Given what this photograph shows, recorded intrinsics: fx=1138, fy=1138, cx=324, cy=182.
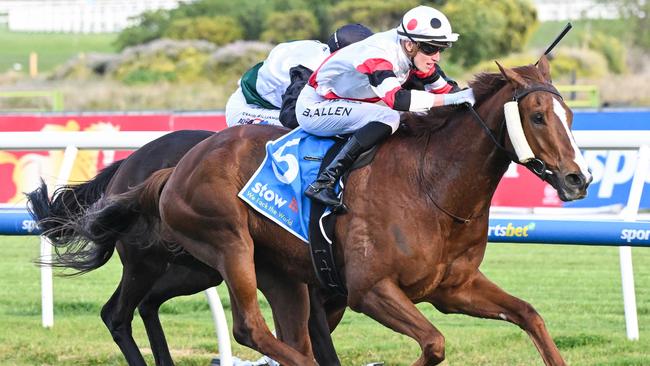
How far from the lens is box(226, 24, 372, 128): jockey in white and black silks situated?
6.00 metres

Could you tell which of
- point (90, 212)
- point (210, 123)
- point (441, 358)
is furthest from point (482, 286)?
point (210, 123)

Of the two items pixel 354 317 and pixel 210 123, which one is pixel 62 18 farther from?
pixel 354 317

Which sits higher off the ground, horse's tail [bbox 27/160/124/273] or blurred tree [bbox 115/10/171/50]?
horse's tail [bbox 27/160/124/273]

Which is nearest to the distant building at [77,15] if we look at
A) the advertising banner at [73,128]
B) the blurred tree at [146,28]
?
the blurred tree at [146,28]

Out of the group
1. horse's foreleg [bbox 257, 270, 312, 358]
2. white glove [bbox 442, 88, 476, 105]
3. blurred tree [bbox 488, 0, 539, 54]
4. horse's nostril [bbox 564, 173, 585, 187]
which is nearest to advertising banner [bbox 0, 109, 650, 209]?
horse's foreleg [bbox 257, 270, 312, 358]

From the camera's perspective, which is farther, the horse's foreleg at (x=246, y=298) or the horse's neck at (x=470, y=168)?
the horse's foreleg at (x=246, y=298)

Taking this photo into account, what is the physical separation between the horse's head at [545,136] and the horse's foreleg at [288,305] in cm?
135

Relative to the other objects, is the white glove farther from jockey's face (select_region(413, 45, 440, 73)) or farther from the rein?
jockey's face (select_region(413, 45, 440, 73))

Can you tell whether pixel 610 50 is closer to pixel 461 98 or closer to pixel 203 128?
pixel 203 128

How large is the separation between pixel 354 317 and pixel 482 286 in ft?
10.4

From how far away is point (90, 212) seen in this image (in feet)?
18.9

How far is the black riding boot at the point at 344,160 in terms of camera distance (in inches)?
189

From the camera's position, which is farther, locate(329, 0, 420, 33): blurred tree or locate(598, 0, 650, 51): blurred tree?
locate(598, 0, 650, 51): blurred tree

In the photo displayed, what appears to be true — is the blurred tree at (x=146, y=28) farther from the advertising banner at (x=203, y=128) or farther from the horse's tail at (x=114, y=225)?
the horse's tail at (x=114, y=225)
